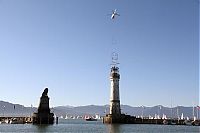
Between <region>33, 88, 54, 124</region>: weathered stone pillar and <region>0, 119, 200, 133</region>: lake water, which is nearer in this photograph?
<region>0, 119, 200, 133</region>: lake water

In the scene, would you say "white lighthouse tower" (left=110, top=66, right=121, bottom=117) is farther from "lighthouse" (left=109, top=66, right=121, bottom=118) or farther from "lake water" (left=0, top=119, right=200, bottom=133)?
"lake water" (left=0, top=119, right=200, bottom=133)

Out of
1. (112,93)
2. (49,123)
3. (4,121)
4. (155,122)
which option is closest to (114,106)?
(112,93)

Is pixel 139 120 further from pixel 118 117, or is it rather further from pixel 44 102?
pixel 44 102

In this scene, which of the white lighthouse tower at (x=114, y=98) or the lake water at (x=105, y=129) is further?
the white lighthouse tower at (x=114, y=98)

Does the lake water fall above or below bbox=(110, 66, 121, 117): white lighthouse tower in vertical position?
below

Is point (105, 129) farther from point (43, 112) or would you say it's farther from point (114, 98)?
point (43, 112)

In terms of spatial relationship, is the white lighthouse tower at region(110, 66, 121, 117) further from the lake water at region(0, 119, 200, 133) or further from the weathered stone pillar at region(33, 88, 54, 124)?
the weathered stone pillar at region(33, 88, 54, 124)

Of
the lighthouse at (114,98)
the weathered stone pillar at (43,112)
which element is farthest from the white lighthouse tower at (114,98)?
the weathered stone pillar at (43,112)

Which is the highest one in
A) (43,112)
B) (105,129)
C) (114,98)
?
(114,98)

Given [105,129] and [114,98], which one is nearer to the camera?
[105,129]

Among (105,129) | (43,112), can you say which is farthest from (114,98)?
(105,129)

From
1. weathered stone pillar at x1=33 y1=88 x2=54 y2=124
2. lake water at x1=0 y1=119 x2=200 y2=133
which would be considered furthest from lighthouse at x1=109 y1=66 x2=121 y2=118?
weathered stone pillar at x1=33 y1=88 x2=54 y2=124

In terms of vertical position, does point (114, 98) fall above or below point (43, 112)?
above

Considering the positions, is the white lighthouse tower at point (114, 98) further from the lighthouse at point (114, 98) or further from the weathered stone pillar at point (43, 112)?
the weathered stone pillar at point (43, 112)
